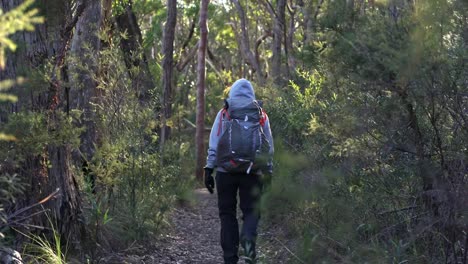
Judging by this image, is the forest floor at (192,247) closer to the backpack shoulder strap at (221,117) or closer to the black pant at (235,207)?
the black pant at (235,207)

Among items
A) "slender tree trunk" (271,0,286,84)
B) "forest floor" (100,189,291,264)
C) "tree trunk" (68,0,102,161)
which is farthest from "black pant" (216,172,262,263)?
"slender tree trunk" (271,0,286,84)

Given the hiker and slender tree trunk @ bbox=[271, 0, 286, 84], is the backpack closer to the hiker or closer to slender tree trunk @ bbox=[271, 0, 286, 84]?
the hiker

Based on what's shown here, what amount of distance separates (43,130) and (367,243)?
3070 mm

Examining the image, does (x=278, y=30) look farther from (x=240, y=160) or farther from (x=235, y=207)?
(x=240, y=160)

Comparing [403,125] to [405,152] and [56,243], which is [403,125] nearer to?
[405,152]

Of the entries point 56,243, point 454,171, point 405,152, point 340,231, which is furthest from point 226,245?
point 454,171

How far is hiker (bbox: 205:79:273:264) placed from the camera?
22.6 ft

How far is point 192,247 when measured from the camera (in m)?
9.43

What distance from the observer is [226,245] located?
7.19 meters

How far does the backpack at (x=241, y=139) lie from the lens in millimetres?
6867

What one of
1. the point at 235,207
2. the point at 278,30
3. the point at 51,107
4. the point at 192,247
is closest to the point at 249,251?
the point at 235,207

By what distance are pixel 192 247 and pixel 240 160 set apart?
9.63 ft

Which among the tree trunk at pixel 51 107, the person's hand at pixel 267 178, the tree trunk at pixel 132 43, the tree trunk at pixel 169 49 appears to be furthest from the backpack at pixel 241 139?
the tree trunk at pixel 169 49

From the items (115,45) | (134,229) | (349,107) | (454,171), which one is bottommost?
(134,229)
